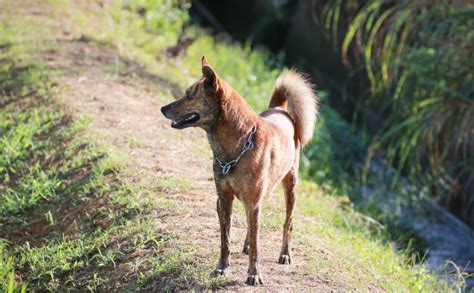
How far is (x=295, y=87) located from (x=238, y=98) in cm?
93

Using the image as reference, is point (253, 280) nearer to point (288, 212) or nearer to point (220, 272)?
point (220, 272)

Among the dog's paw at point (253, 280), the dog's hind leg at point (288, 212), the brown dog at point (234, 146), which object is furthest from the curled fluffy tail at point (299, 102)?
the dog's paw at point (253, 280)

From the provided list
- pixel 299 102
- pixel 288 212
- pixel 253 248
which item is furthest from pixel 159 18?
pixel 253 248

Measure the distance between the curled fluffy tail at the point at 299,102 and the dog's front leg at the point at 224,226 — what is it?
91cm

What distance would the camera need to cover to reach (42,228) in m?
5.86

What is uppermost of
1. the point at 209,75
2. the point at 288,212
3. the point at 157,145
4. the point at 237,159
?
the point at 209,75

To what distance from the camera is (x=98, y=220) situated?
5617 millimetres

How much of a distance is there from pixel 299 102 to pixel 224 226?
3.78 feet

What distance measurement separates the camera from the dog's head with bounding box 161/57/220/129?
4.21m

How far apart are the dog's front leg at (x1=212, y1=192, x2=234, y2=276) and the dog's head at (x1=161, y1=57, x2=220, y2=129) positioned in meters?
0.51

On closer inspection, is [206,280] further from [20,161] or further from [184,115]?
[20,161]

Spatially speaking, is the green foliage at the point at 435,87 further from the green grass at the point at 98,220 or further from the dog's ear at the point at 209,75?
the dog's ear at the point at 209,75

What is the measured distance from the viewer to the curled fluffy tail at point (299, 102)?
202 inches

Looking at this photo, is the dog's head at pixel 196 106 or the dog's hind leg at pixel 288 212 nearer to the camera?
the dog's head at pixel 196 106
